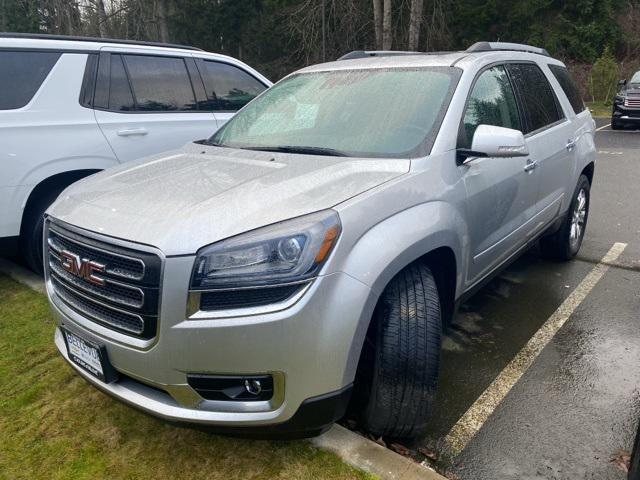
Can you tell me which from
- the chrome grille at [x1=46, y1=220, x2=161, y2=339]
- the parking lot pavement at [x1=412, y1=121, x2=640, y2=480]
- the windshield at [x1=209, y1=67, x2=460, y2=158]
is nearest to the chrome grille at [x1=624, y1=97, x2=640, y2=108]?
the parking lot pavement at [x1=412, y1=121, x2=640, y2=480]

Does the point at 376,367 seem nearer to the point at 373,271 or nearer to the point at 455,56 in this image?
the point at 373,271

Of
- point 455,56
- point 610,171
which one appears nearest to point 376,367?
point 455,56

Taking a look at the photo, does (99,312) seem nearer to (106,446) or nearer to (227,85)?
(106,446)

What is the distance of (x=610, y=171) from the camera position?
941cm

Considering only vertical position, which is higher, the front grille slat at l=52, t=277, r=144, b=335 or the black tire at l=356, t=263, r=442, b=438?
the front grille slat at l=52, t=277, r=144, b=335

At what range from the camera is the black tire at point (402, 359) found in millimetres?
2287

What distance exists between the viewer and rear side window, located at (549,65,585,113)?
454 centimetres

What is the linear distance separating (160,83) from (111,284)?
334 centimetres

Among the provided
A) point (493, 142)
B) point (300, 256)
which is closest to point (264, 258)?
point (300, 256)

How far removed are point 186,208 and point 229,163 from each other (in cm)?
70

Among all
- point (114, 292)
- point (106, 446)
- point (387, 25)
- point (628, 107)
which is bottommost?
point (106, 446)

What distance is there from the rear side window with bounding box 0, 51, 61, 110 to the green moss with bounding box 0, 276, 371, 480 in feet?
6.71

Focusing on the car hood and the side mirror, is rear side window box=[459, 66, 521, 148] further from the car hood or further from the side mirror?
the car hood

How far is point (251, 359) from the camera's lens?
197 cm
